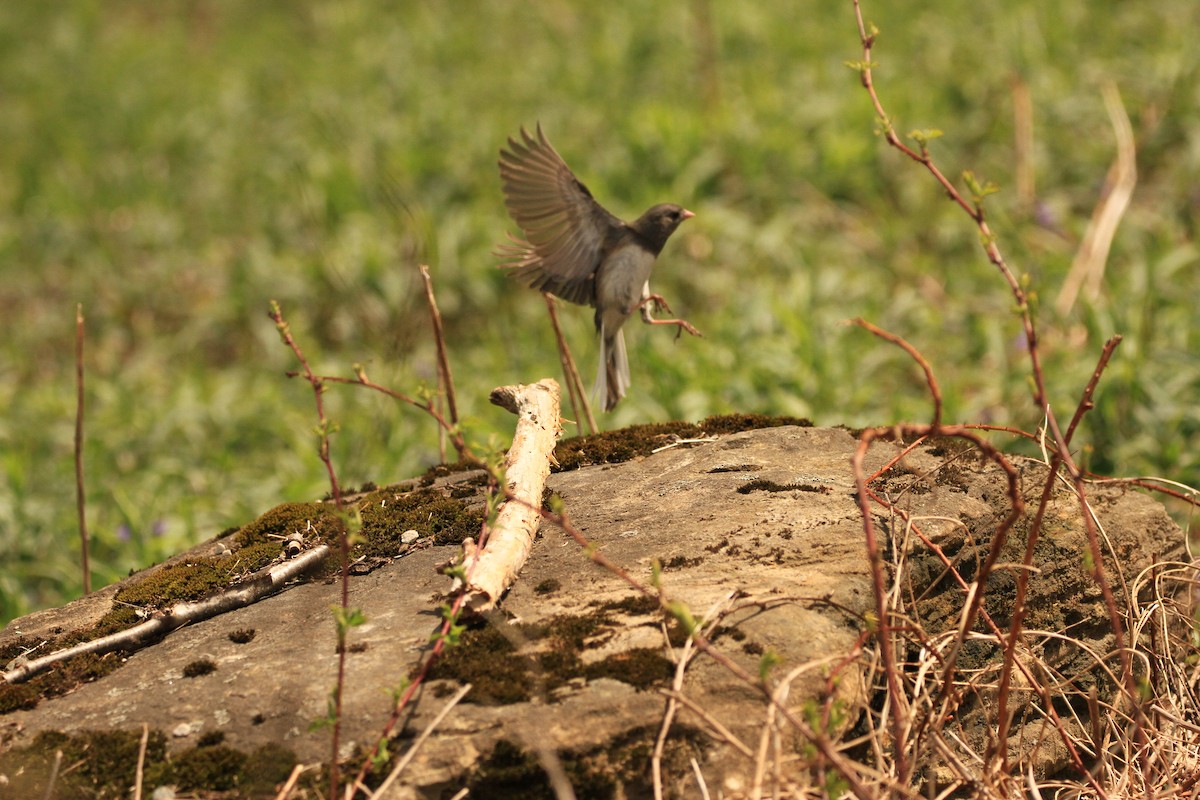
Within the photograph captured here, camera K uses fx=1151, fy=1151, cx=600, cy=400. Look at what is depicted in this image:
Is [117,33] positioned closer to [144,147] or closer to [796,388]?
[144,147]

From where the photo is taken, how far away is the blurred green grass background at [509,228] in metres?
5.33

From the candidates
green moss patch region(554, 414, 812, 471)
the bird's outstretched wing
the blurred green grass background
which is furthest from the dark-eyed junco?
the blurred green grass background

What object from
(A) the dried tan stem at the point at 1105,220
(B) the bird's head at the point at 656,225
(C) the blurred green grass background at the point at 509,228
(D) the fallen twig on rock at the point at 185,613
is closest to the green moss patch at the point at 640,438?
(B) the bird's head at the point at 656,225

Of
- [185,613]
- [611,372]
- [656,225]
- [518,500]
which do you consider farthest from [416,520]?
[656,225]

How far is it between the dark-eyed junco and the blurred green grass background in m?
0.79

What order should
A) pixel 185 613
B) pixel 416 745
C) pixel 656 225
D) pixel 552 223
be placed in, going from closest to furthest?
1. pixel 416 745
2. pixel 185 613
3. pixel 552 223
4. pixel 656 225

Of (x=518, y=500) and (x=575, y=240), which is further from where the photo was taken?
(x=575, y=240)

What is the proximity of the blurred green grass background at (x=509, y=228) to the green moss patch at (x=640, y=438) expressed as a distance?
1.13m

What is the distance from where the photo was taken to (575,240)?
343 cm

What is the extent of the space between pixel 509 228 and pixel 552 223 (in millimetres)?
4105

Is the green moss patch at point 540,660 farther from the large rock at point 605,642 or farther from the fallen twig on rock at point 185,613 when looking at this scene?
the fallen twig on rock at point 185,613

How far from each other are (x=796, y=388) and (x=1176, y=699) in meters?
2.64

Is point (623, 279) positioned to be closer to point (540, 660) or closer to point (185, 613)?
point (540, 660)

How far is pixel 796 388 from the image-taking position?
5.30 metres
